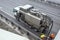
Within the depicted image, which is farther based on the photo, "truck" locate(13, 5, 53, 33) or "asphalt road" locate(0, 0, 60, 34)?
"asphalt road" locate(0, 0, 60, 34)

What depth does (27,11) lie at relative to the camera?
6918 millimetres

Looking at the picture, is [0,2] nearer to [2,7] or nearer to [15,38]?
[2,7]

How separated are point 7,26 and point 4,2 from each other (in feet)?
12.6

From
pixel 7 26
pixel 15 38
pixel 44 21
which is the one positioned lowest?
pixel 7 26

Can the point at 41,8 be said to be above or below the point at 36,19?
below

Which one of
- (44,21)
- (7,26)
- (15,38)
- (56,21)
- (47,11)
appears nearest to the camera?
(15,38)

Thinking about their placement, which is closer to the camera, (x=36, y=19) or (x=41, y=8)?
(x=36, y=19)

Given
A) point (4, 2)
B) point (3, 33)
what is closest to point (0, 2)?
point (4, 2)

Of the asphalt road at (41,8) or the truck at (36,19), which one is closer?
the truck at (36,19)

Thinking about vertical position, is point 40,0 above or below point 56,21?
above

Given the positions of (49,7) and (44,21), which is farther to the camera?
(49,7)

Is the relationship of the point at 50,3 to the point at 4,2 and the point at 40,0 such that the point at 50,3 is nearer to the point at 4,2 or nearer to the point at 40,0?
the point at 40,0

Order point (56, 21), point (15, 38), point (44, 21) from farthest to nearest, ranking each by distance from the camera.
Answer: point (56, 21) → point (44, 21) → point (15, 38)

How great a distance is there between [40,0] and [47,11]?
1.84 meters
